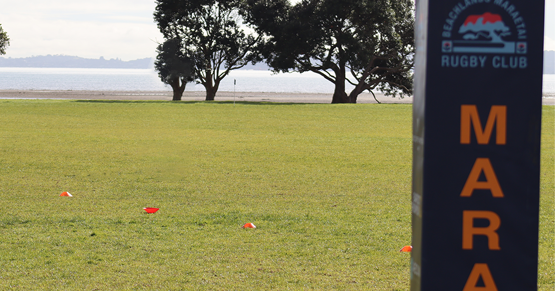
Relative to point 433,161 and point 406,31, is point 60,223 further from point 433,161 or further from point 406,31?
point 406,31

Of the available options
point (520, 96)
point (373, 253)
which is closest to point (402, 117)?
point (373, 253)

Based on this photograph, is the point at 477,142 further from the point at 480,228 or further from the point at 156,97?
the point at 156,97

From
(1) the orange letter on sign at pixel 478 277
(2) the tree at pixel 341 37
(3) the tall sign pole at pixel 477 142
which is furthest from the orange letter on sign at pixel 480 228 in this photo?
(2) the tree at pixel 341 37

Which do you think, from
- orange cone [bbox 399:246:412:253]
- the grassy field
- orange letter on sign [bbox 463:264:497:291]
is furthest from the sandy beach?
orange letter on sign [bbox 463:264:497:291]

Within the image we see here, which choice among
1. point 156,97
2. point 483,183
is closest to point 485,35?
point 483,183

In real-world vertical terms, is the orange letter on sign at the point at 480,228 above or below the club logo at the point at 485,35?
below

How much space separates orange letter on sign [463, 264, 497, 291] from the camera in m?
2.81

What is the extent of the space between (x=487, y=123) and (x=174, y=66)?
51413mm

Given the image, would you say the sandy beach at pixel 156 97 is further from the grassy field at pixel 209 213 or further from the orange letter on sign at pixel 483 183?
the orange letter on sign at pixel 483 183

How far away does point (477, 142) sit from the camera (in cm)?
272

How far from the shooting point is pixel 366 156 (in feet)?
48.8

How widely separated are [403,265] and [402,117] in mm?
23706

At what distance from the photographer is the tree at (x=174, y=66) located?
51594mm

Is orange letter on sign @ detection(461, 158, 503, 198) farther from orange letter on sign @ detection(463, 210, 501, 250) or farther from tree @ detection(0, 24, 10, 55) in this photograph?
tree @ detection(0, 24, 10, 55)
